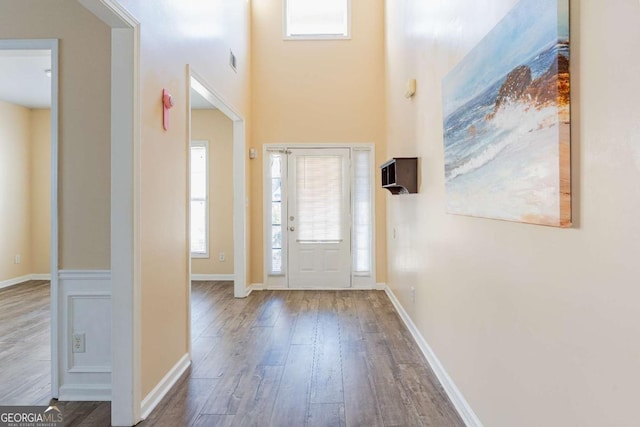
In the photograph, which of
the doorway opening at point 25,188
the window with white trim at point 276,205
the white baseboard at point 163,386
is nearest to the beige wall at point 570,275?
the white baseboard at point 163,386

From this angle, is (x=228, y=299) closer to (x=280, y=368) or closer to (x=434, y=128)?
(x=280, y=368)

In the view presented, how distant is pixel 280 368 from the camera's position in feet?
8.94

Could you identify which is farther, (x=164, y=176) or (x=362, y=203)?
(x=362, y=203)

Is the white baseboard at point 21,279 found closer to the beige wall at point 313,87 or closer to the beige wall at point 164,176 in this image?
the beige wall at point 313,87

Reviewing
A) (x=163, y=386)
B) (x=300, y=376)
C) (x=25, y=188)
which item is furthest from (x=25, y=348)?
(x=25, y=188)

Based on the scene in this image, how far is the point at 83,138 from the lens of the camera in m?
2.32

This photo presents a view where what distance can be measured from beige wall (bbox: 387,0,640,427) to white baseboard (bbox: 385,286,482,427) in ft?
0.21

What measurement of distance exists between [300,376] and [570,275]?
6.39 ft

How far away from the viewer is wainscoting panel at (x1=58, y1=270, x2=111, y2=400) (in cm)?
231

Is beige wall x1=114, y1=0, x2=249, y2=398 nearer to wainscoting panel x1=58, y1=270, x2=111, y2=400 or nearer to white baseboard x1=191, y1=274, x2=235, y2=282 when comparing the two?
wainscoting panel x1=58, y1=270, x2=111, y2=400

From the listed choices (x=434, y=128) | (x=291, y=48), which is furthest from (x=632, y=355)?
(x=291, y=48)

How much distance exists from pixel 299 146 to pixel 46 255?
14.6ft

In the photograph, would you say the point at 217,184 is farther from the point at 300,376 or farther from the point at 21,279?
the point at 300,376

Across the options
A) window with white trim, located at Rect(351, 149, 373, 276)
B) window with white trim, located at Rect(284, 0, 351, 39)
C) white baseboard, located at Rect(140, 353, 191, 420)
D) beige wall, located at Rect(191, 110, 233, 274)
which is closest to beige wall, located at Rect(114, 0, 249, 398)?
white baseboard, located at Rect(140, 353, 191, 420)
